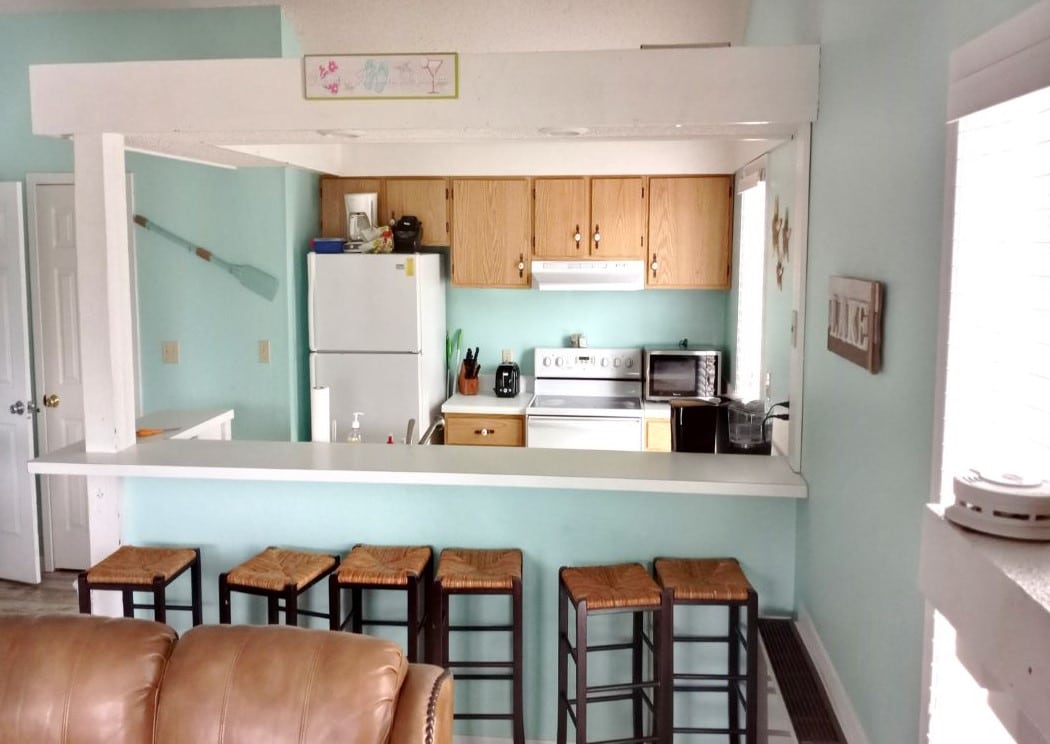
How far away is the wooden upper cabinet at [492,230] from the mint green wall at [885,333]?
8.28 ft

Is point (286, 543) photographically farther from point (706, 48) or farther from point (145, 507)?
point (706, 48)

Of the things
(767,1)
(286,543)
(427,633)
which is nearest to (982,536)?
(427,633)

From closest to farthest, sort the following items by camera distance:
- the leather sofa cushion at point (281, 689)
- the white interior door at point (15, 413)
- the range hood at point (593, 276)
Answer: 1. the leather sofa cushion at point (281, 689)
2. the white interior door at point (15, 413)
3. the range hood at point (593, 276)

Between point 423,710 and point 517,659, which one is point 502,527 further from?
point 423,710

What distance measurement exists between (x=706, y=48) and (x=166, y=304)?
2.97 metres

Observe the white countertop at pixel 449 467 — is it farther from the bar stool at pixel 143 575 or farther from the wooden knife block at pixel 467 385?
the wooden knife block at pixel 467 385

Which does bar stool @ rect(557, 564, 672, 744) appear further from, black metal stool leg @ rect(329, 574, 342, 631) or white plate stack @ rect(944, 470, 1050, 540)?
white plate stack @ rect(944, 470, 1050, 540)

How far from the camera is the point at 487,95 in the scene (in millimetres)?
2656

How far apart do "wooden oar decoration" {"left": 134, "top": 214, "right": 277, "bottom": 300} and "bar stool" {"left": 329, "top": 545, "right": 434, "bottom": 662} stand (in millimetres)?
1988

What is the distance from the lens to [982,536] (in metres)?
1.05

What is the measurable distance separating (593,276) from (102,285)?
2.60m

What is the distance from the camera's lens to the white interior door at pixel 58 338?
14.0 ft

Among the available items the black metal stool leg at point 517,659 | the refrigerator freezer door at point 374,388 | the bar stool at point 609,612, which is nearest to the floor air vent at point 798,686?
the bar stool at point 609,612

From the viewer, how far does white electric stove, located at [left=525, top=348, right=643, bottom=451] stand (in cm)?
471
